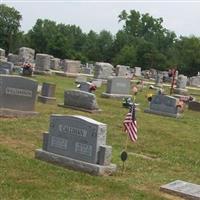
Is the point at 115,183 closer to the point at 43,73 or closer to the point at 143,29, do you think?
the point at 43,73

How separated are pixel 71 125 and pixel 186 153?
4.54 m

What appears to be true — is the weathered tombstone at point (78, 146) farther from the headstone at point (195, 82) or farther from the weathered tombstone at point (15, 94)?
the headstone at point (195, 82)

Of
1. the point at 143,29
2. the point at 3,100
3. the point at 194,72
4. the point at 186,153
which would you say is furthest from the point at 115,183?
the point at 143,29

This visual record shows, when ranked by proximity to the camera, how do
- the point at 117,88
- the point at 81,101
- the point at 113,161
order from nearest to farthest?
the point at 113,161, the point at 81,101, the point at 117,88

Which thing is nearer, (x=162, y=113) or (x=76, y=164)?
(x=76, y=164)

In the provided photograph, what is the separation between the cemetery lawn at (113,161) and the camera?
8.85 meters

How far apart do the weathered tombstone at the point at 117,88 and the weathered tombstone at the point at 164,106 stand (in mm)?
4428

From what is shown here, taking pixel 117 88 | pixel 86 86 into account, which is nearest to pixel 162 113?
pixel 86 86

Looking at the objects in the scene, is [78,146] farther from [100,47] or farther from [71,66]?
[100,47]

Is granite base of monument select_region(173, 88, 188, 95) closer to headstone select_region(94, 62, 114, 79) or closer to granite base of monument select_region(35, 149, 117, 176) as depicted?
headstone select_region(94, 62, 114, 79)

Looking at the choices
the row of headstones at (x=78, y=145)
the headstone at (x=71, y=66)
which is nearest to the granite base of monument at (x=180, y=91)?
the headstone at (x=71, y=66)

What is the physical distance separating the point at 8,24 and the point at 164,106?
51601mm

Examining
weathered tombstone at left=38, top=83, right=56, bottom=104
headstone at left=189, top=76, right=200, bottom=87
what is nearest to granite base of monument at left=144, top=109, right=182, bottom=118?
weathered tombstone at left=38, top=83, right=56, bottom=104

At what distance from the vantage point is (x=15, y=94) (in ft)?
52.4
